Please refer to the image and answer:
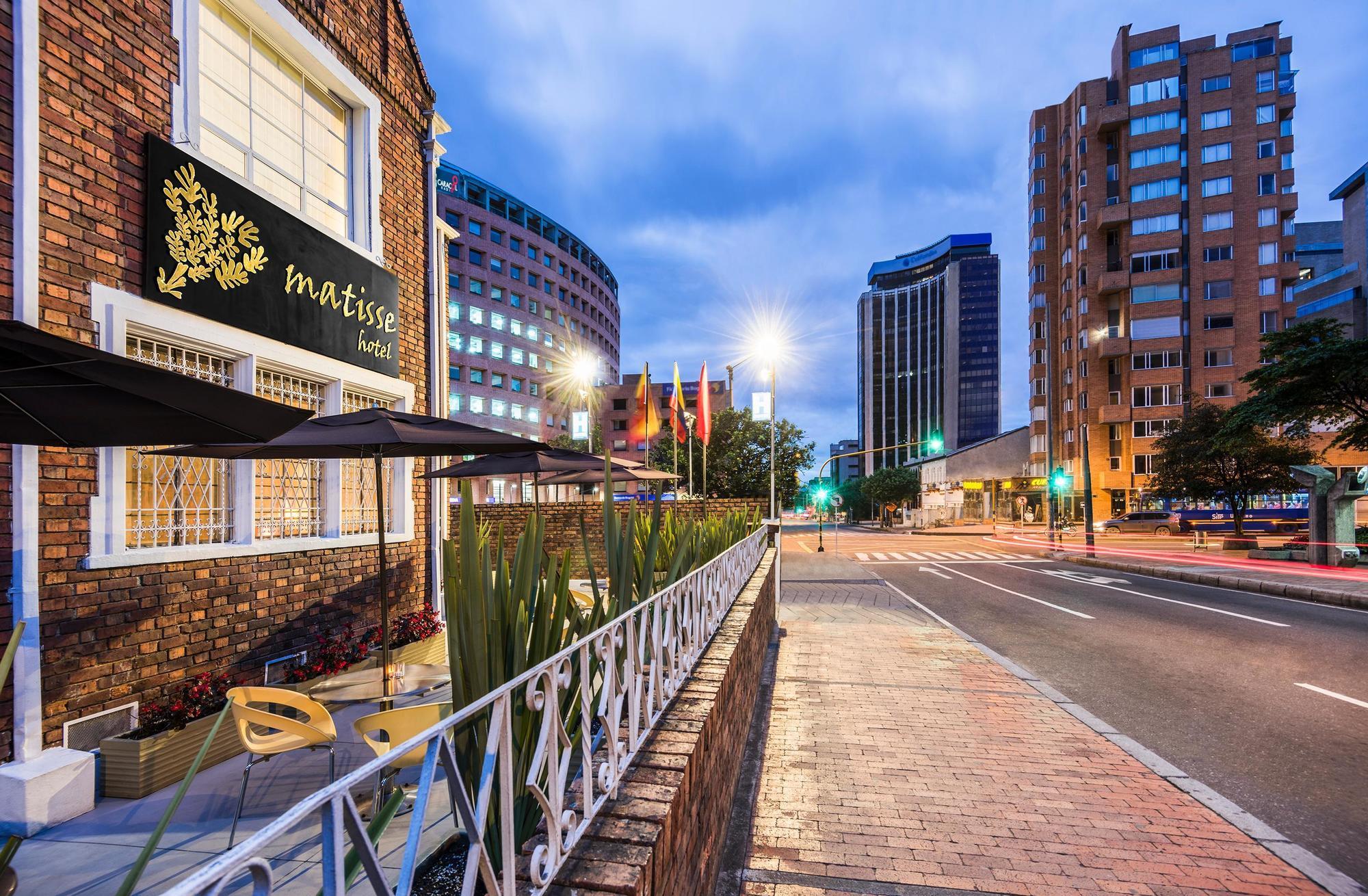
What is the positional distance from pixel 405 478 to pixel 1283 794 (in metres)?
8.39

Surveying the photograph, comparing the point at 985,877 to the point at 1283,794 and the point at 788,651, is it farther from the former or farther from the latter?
the point at 788,651

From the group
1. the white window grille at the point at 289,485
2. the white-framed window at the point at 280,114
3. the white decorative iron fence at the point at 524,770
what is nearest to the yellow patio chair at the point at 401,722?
the white decorative iron fence at the point at 524,770

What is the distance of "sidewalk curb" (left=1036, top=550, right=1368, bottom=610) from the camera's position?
11.9m

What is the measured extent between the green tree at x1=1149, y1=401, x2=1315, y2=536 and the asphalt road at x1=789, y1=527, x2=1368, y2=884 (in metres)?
16.7

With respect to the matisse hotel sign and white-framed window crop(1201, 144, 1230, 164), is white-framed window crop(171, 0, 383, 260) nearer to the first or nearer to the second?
the matisse hotel sign

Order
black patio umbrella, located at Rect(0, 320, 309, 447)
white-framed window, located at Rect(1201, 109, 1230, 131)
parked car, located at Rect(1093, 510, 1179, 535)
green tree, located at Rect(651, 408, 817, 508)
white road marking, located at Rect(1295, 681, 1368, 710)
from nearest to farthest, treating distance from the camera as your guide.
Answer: black patio umbrella, located at Rect(0, 320, 309, 447)
white road marking, located at Rect(1295, 681, 1368, 710)
green tree, located at Rect(651, 408, 817, 508)
parked car, located at Rect(1093, 510, 1179, 535)
white-framed window, located at Rect(1201, 109, 1230, 131)

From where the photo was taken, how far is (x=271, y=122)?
20.4ft

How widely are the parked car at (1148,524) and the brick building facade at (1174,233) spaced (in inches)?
266

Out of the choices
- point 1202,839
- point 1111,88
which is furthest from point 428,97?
point 1111,88

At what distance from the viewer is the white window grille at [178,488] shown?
4.57m

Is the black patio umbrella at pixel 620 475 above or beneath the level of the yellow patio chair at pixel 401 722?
above

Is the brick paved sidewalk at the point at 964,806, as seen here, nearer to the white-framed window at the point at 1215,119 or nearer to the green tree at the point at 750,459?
the green tree at the point at 750,459

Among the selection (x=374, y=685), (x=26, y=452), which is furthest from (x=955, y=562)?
(x=26, y=452)

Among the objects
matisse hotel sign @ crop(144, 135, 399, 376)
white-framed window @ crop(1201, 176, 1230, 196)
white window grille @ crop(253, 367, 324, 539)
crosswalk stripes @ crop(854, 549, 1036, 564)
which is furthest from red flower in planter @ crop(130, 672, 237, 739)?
white-framed window @ crop(1201, 176, 1230, 196)
